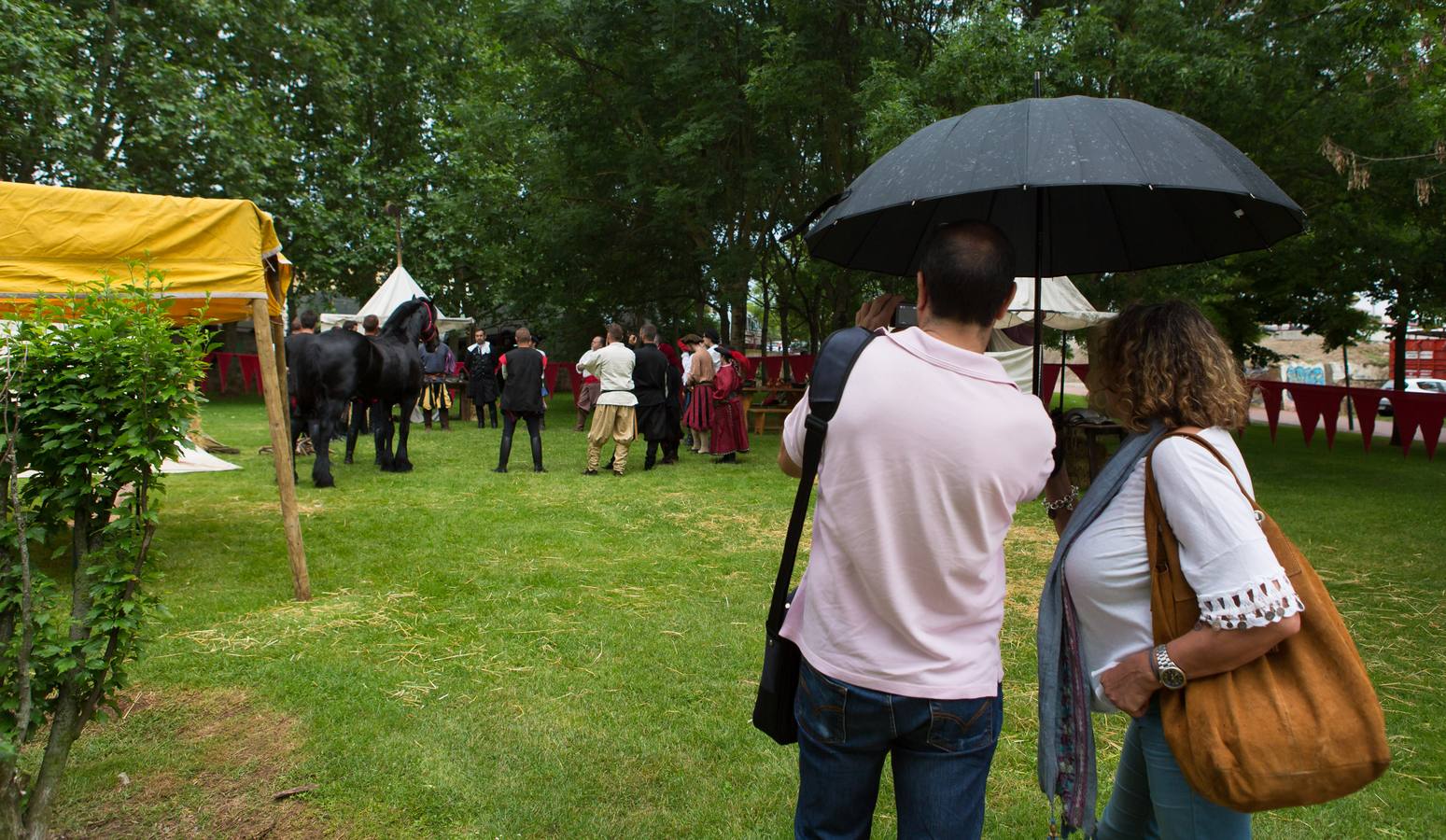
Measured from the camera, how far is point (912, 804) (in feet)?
6.01

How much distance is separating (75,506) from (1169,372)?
3.06 meters

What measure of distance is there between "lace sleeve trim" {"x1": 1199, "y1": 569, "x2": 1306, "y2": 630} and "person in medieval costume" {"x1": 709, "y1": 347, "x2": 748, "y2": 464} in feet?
37.9

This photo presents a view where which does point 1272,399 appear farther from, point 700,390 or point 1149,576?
point 1149,576

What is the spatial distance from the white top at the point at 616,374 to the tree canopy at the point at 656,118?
4.17 m

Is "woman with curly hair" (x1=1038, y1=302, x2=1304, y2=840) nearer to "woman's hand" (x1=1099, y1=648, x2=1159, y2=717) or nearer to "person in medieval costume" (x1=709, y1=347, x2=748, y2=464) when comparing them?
"woman's hand" (x1=1099, y1=648, x2=1159, y2=717)

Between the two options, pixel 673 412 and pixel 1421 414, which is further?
pixel 1421 414

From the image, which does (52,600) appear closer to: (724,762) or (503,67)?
(724,762)

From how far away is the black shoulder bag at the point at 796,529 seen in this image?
1.83 meters

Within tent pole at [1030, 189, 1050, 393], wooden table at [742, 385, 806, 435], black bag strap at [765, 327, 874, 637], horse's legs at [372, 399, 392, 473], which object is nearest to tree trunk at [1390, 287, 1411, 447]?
wooden table at [742, 385, 806, 435]

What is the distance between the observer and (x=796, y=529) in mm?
2049

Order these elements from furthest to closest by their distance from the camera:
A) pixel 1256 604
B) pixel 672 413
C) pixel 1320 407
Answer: pixel 1320 407 → pixel 672 413 → pixel 1256 604

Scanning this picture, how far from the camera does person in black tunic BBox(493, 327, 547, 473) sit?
11.7 meters

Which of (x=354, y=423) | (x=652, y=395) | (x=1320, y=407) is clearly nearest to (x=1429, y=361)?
(x=1320, y=407)

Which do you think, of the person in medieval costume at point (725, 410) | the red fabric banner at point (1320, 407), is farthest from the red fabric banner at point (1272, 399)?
the person in medieval costume at point (725, 410)
